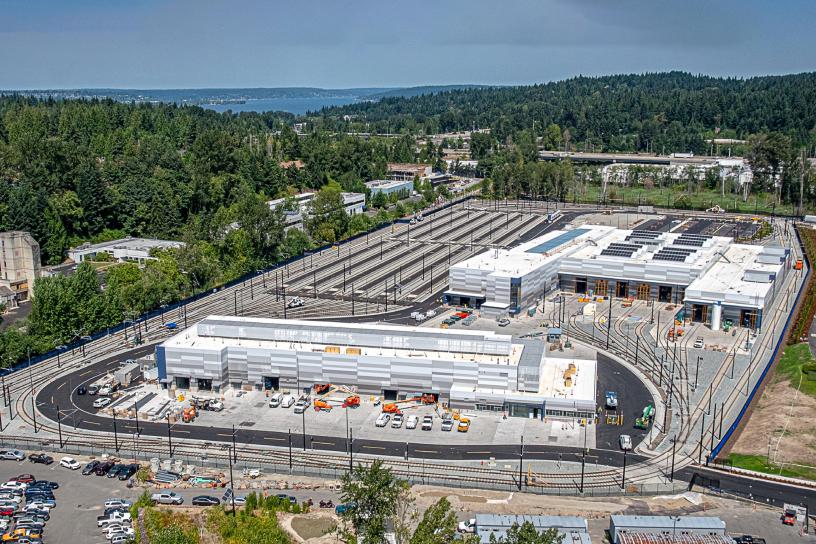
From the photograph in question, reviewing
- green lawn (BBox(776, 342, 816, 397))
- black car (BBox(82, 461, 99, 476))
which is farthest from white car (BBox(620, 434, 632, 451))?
black car (BBox(82, 461, 99, 476))

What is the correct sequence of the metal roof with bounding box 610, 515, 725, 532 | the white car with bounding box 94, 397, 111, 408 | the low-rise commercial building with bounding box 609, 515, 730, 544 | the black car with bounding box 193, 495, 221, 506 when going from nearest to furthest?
1. the low-rise commercial building with bounding box 609, 515, 730, 544
2. the metal roof with bounding box 610, 515, 725, 532
3. the black car with bounding box 193, 495, 221, 506
4. the white car with bounding box 94, 397, 111, 408

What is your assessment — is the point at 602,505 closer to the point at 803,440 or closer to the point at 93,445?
the point at 803,440

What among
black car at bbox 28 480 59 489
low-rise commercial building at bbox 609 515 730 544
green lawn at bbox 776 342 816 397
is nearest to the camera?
low-rise commercial building at bbox 609 515 730 544

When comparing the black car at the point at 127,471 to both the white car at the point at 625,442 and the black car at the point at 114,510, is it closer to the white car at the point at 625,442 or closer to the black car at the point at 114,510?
the black car at the point at 114,510

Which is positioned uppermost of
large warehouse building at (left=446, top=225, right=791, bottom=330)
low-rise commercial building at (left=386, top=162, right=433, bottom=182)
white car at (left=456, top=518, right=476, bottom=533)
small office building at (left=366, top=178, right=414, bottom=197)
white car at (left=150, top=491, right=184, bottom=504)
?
low-rise commercial building at (left=386, top=162, right=433, bottom=182)

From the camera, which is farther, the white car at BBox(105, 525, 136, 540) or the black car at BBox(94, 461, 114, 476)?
the black car at BBox(94, 461, 114, 476)

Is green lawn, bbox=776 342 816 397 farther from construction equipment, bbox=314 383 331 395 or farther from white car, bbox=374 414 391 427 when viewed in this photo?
construction equipment, bbox=314 383 331 395

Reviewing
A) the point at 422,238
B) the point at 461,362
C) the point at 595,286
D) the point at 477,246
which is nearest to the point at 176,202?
the point at 422,238
